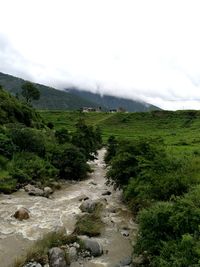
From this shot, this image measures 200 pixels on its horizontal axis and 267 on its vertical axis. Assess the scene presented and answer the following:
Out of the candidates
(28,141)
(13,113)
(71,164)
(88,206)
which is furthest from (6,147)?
(13,113)

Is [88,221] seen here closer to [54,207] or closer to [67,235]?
[67,235]

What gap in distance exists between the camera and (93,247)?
32938 mm

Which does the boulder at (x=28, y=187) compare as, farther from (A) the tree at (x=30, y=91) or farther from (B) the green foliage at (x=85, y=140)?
(A) the tree at (x=30, y=91)

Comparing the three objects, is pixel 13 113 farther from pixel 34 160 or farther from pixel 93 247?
pixel 93 247

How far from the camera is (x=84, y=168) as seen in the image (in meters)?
69.6

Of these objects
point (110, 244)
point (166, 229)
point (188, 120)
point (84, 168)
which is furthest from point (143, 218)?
point (188, 120)

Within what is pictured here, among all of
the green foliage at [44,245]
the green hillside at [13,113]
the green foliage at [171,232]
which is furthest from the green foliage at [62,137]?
the green foliage at [171,232]

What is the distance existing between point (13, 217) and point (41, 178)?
2073 centimetres

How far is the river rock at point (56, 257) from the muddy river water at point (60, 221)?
2339mm

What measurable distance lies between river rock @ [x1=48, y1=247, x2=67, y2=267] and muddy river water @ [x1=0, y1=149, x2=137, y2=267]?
7.67ft

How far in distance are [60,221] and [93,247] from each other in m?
9.21

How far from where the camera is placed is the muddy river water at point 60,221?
33031 mm

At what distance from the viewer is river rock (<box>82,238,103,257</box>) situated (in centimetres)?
3241

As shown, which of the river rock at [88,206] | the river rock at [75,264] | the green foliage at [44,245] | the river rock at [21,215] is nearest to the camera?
the green foliage at [44,245]
